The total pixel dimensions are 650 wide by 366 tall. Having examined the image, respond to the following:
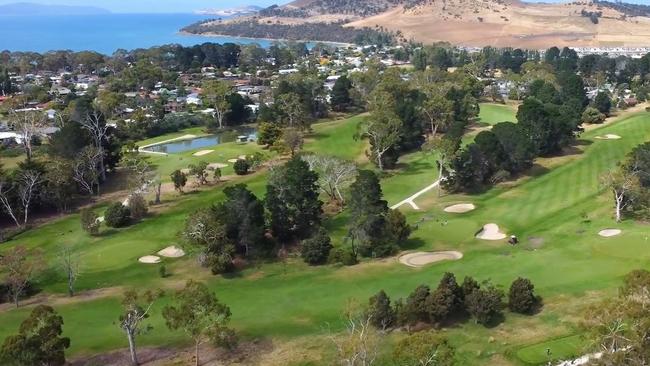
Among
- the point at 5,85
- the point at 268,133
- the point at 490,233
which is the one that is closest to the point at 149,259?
the point at 490,233

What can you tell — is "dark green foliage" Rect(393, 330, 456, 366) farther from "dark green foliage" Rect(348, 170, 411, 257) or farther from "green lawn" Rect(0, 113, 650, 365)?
"dark green foliage" Rect(348, 170, 411, 257)

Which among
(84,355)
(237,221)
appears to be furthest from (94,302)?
(237,221)

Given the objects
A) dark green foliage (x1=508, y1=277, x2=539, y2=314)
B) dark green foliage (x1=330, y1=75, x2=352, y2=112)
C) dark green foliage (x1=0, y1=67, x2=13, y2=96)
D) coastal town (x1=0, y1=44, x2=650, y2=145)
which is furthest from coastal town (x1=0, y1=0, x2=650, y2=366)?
dark green foliage (x1=0, y1=67, x2=13, y2=96)

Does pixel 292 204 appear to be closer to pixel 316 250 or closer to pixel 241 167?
pixel 316 250

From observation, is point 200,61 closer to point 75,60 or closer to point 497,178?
point 75,60

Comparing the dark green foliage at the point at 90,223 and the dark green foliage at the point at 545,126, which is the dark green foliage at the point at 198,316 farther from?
the dark green foliage at the point at 545,126

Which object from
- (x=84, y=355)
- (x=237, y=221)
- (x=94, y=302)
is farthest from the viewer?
(x=237, y=221)
